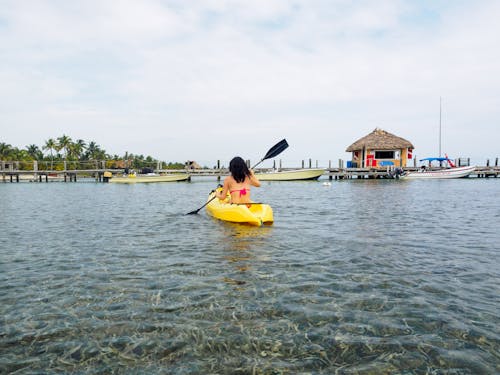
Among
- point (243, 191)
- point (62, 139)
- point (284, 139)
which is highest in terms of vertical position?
point (62, 139)

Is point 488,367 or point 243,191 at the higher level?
point 243,191

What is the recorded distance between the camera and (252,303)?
176 inches

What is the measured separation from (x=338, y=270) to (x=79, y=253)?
17.0 ft

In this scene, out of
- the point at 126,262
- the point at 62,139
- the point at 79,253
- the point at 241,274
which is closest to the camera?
the point at 241,274

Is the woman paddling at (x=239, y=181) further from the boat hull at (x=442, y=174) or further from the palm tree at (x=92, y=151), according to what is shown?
the palm tree at (x=92, y=151)

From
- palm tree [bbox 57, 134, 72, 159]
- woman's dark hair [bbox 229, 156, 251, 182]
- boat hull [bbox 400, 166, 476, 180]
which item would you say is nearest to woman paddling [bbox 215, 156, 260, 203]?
woman's dark hair [bbox 229, 156, 251, 182]

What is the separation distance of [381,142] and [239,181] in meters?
38.4

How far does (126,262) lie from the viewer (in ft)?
21.4

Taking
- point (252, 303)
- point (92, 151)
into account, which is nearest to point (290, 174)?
point (252, 303)

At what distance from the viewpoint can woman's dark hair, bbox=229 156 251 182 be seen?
9648mm

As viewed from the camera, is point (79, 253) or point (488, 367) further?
point (79, 253)

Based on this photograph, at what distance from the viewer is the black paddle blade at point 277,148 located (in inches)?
557

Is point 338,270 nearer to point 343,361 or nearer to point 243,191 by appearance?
point 343,361

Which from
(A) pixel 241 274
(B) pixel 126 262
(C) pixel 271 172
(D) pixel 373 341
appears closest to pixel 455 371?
(D) pixel 373 341
